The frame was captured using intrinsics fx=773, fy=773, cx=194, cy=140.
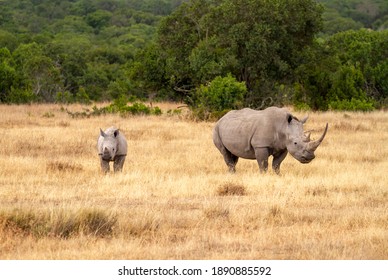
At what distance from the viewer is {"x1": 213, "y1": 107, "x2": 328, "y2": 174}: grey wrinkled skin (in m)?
13.5

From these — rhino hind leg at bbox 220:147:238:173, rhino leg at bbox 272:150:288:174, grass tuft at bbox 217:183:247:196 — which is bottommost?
rhino hind leg at bbox 220:147:238:173

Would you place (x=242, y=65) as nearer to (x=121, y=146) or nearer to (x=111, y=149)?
(x=121, y=146)

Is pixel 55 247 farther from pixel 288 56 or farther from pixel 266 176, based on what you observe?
pixel 288 56

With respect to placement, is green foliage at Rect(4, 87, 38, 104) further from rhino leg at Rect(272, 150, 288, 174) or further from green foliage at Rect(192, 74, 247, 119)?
rhino leg at Rect(272, 150, 288, 174)

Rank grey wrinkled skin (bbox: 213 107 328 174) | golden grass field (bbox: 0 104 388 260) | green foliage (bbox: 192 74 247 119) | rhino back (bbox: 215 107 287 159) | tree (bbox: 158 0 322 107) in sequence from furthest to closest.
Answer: tree (bbox: 158 0 322 107) < green foliage (bbox: 192 74 247 119) < rhino back (bbox: 215 107 287 159) < grey wrinkled skin (bbox: 213 107 328 174) < golden grass field (bbox: 0 104 388 260)

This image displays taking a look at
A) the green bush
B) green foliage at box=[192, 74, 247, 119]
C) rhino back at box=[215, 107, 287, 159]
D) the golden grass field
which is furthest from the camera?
the green bush

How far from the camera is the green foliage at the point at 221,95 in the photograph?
2670 centimetres

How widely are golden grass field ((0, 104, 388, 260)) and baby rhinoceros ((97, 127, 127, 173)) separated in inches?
10.4

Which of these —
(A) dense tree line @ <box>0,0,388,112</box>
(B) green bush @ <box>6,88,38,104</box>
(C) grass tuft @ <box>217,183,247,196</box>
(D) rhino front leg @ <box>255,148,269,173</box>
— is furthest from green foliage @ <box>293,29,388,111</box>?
(C) grass tuft @ <box>217,183,247,196</box>

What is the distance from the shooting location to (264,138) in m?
14.1

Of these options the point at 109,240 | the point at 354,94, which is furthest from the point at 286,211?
the point at 354,94

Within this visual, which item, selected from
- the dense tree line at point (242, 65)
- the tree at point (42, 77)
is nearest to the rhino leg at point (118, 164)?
the dense tree line at point (242, 65)

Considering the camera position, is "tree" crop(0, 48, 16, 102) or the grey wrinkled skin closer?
the grey wrinkled skin

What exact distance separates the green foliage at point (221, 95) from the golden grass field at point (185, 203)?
279 inches
